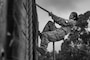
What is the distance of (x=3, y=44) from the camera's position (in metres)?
1.49

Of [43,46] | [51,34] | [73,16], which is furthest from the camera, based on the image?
[73,16]

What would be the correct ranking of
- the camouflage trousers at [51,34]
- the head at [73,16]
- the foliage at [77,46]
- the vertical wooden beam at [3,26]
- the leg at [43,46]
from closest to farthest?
the vertical wooden beam at [3,26], the leg at [43,46], the camouflage trousers at [51,34], the head at [73,16], the foliage at [77,46]

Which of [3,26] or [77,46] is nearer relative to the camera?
[3,26]

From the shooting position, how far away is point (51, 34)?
6270 millimetres

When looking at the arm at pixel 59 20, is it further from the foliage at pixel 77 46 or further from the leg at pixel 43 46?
the foliage at pixel 77 46

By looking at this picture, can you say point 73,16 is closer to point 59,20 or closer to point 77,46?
point 59,20

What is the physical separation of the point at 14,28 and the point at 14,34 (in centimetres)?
5

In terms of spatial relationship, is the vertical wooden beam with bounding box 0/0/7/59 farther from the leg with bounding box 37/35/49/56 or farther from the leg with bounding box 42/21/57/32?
the leg with bounding box 42/21/57/32

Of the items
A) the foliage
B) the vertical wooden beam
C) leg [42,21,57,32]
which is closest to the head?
leg [42,21,57,32]

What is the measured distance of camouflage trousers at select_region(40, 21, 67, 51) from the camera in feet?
19.7

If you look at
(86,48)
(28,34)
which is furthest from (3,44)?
(86,48)

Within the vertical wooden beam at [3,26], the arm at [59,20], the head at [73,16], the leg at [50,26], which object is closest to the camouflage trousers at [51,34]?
the leg at [50,26]

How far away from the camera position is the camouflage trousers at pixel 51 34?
600 centimetres

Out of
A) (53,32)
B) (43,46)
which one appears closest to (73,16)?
(53,32)
